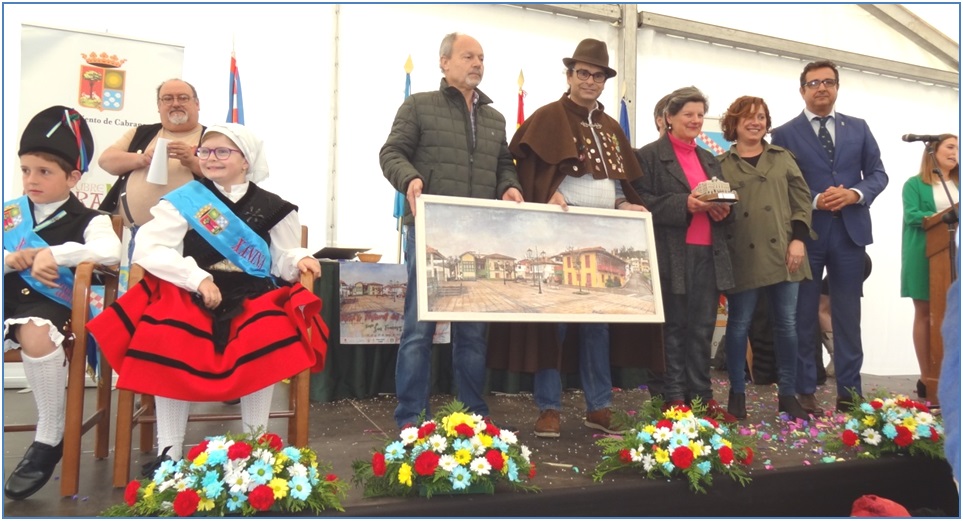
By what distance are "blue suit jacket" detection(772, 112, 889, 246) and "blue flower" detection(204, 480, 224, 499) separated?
3178 mm

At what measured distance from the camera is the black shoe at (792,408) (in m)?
3.37

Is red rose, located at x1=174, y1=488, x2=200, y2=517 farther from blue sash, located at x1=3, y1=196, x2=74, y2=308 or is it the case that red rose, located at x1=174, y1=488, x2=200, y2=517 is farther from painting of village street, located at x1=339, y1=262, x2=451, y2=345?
painting of village street, located at x1=339, y1=262, x2=451, y2=345

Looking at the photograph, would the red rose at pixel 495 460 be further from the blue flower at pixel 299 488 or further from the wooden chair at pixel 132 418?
the wooden chair at pixel 132 418

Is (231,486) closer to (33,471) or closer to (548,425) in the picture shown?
(33,471)

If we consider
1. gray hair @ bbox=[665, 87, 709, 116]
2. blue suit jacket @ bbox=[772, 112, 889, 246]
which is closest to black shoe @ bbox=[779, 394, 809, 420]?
blue suit jacket @ bbox=[772, 112, 889, 246]

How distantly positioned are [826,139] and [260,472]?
11.1ft

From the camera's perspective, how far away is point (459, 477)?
1995 mm

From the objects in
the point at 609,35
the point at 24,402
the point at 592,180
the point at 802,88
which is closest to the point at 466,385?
the point at 592,180

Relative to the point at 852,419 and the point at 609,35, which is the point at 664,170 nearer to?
the point at 852,419

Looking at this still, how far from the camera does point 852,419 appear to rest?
285 centimetres

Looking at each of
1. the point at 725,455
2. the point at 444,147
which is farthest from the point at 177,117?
the point at 725,455

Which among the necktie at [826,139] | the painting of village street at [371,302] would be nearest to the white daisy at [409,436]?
the painting of village street at [371,302]

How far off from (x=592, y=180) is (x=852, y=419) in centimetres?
151

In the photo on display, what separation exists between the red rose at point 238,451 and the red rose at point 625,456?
1.27 meters
